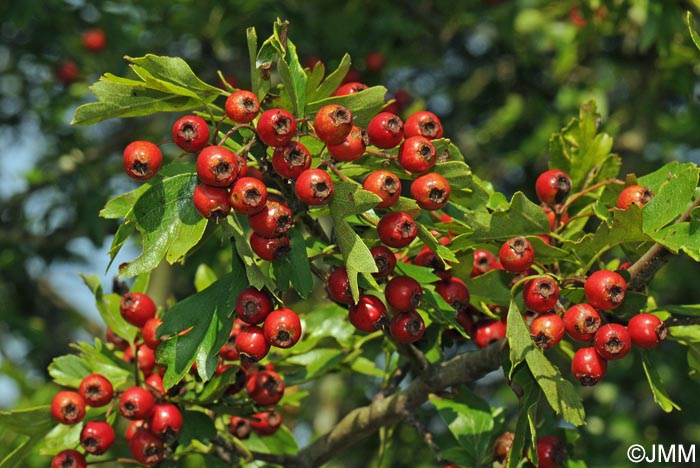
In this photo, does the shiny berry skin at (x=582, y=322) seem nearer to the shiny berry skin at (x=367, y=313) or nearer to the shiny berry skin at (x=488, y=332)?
the shiny berry skin at (x=488, y=332)

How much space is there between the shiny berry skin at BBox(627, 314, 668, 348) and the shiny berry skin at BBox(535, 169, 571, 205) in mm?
528

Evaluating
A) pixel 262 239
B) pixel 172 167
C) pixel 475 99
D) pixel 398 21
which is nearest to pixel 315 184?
pixel 262 239

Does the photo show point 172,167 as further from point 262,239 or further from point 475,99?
point 475,99

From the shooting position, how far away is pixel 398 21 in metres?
5.93

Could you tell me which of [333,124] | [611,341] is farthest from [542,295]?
[333,124]

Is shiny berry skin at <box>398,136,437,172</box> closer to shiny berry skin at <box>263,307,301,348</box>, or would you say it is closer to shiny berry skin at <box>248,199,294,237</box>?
shiny berry skin at <box>248,199,294,237</box>

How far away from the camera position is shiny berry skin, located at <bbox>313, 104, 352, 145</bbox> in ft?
7.49

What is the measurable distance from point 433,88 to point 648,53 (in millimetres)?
1699

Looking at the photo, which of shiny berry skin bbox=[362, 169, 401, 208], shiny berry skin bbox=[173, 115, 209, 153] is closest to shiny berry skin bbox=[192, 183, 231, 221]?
shiny berry skin bbox=[173, 115, 209, 153]

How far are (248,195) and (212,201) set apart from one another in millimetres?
118

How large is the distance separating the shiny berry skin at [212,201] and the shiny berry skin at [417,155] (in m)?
0.47

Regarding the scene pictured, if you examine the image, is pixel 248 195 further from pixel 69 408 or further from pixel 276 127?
pixel 69 408

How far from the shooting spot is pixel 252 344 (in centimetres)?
243

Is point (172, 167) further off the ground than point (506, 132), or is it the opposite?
point (172, 167)
